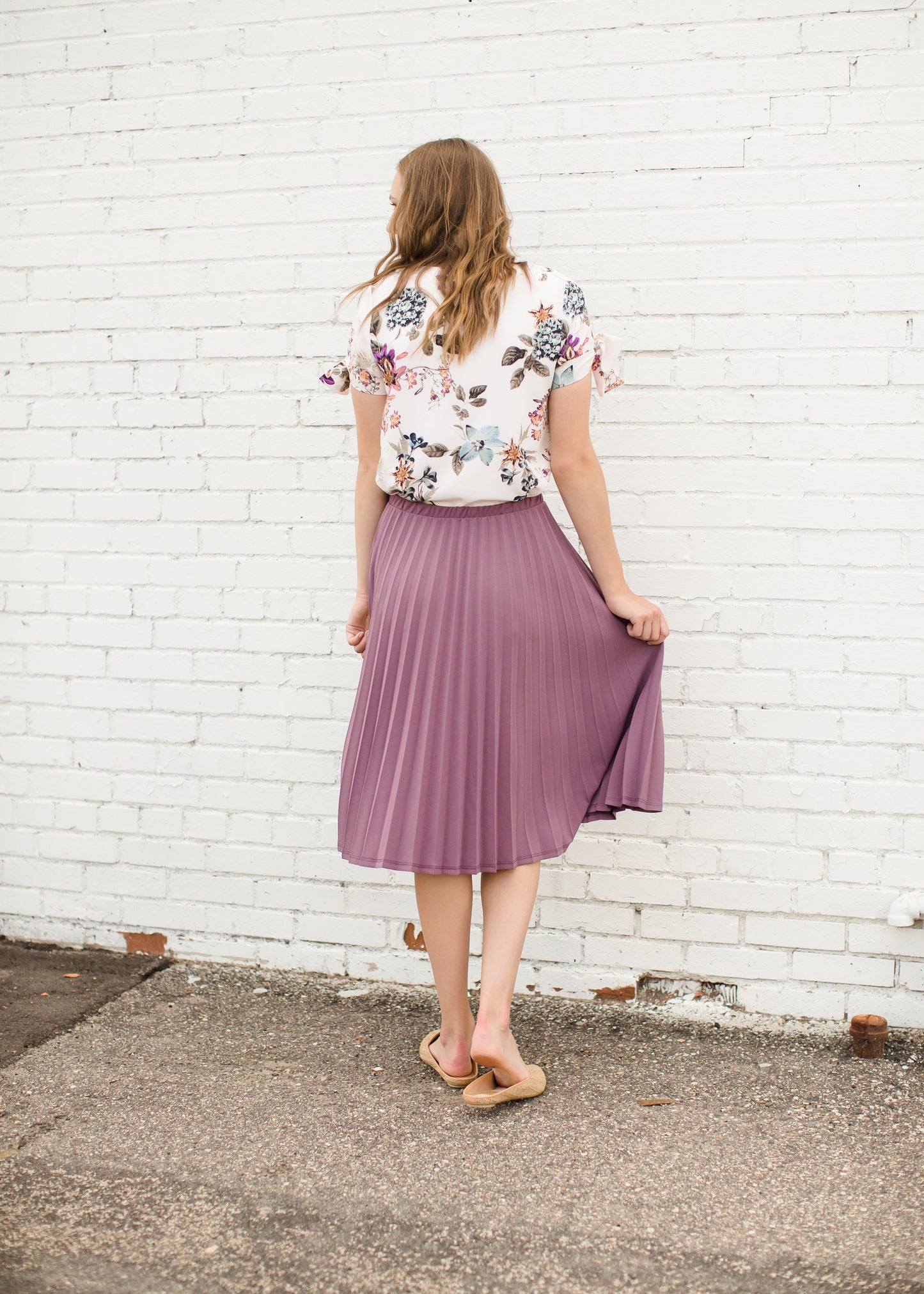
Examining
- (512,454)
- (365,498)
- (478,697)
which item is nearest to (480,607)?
(478,697)

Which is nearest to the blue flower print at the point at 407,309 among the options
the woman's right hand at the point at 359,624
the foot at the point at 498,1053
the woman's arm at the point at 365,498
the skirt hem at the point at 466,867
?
the woman's arm at the point at 365,498

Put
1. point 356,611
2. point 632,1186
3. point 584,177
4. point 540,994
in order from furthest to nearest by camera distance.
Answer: point 540,994 < point 584,177 < point 356,611 < point 632,1186

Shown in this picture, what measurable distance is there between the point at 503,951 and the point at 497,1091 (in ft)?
0.95

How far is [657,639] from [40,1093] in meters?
1.69

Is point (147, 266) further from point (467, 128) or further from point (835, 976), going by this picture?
point (835, 976)

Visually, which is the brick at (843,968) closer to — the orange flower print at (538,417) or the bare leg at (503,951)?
the bare leg at (503,951)

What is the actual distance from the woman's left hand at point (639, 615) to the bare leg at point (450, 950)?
65cm

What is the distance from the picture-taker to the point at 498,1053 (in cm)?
230

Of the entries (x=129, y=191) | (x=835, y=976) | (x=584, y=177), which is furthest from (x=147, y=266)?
(x=835, y=976)

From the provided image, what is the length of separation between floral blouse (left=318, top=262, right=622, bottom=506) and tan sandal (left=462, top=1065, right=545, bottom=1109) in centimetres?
122

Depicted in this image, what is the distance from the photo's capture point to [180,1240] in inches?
75.7

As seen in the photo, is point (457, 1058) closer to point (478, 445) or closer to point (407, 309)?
point (478, 445)

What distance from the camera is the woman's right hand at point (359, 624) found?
8.53 ft

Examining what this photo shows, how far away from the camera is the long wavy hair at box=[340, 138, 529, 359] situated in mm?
2178
